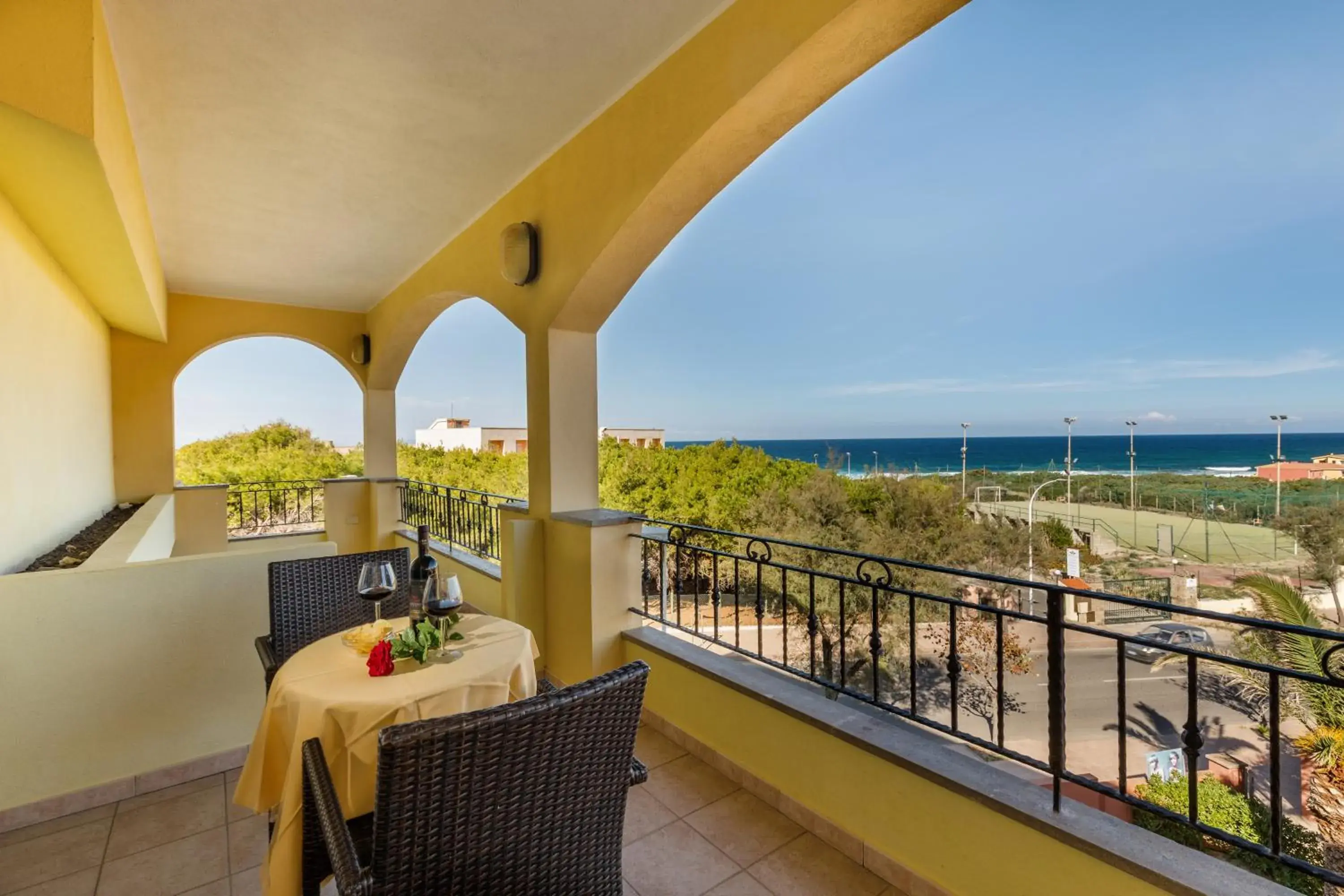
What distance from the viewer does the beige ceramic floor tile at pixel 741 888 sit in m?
1.74

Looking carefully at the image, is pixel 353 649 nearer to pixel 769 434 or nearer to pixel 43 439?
pixel 43 439

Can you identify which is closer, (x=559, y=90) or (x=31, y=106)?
(x=31, y=106)

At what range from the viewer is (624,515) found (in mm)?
3029

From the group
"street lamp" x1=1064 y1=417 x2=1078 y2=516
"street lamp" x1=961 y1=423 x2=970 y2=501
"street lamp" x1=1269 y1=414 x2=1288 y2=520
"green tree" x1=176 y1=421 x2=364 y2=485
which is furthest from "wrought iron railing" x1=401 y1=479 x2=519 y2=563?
"street lamp" x1=1064 y1=417 x2=1078 y2=516

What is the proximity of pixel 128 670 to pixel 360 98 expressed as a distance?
2.41 m

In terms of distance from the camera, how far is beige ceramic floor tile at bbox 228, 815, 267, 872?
6.17ft

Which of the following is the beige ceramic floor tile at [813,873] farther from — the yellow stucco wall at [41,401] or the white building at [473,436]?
the white building at [473,436]

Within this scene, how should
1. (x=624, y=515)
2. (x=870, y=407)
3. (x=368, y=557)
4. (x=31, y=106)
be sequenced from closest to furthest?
(x=31, y=106)
(x=368, y=557)
(x=624, y=515)
(x=870, y=407)

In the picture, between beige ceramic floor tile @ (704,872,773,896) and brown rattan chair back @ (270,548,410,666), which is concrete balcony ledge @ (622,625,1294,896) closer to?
beige ceramic floor tile @ (704,872,773,896)

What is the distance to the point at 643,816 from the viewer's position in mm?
2102

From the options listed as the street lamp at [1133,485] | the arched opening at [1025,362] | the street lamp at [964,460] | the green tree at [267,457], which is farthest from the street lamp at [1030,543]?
the green tree at [267,457]

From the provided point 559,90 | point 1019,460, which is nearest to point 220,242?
point 559,90

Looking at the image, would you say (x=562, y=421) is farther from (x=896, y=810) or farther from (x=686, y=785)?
(x=896, y=810)

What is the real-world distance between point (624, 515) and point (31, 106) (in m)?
2.45
